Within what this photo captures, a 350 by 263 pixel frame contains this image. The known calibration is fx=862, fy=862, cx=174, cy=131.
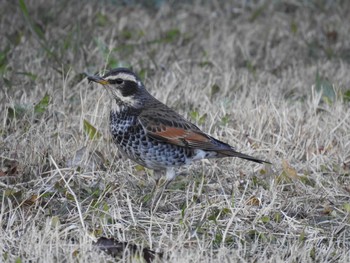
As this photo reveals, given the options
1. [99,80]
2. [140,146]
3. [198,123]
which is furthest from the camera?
[198,123]

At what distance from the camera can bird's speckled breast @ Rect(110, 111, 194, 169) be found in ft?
22.0

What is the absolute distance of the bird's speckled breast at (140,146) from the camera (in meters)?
6.72

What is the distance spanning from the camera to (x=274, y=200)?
6.58 meters

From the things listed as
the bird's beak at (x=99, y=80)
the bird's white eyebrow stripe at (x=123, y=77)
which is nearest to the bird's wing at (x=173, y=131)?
the bird's white eyebrow stripe at (x=123, y=77)

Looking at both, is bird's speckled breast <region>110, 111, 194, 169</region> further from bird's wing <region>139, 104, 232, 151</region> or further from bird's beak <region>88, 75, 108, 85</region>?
bird's beak <region>88, 75, 108, 85</region>

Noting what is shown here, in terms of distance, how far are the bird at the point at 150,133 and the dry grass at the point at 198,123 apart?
0.79 feet

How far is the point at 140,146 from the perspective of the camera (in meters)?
6.73

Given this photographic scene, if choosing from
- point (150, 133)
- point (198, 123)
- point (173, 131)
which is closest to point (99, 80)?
point (150, 133)

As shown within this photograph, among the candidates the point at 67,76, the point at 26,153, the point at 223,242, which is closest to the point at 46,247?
the point at 223,242

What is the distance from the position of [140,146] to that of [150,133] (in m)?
0.14

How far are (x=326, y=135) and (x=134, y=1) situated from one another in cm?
507

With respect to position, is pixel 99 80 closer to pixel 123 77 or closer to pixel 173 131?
pixel 123 77

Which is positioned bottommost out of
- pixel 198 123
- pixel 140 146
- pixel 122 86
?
pixel 198 123

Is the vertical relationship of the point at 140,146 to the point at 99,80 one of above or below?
below
